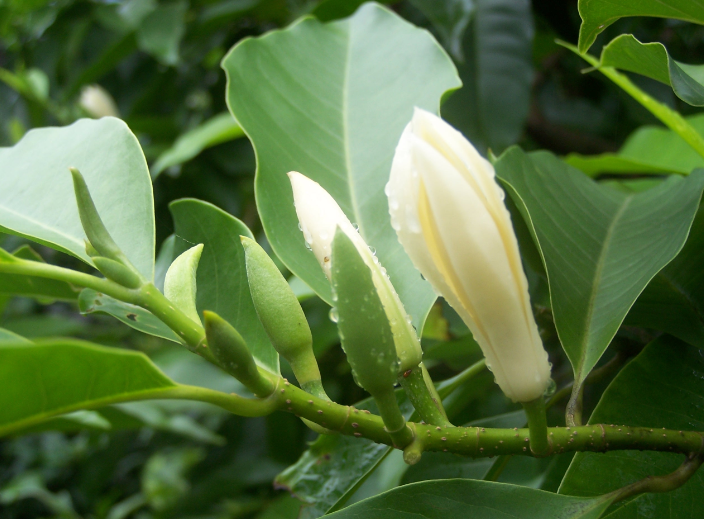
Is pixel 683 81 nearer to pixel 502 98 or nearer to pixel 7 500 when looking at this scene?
pixel 502 98

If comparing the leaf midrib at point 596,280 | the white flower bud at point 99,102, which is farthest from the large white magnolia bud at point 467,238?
the white flower bud at point 99,102

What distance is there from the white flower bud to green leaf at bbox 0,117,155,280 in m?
1.53

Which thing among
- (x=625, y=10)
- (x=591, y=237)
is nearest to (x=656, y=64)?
(x=625, y=10)

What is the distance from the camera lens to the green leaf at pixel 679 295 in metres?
0.52

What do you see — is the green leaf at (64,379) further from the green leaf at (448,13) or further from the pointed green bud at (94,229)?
the green leaf at (448,13)

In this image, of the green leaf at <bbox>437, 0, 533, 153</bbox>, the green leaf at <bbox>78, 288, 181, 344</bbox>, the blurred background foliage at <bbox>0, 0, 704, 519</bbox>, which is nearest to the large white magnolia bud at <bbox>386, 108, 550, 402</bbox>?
the green leaf at <bbox>78, 288, 181, 344</bbox>

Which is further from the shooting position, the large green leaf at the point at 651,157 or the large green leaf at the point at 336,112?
the large green leaf at the point at 651,157

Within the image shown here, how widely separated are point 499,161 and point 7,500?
230 cm

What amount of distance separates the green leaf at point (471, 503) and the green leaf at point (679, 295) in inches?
7.4

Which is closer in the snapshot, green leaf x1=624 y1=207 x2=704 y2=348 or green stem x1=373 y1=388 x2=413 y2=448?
green stem x1=373 y1=388 x2=413 y2=448

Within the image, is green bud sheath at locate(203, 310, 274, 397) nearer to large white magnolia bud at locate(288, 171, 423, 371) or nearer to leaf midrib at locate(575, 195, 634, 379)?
large white magnolia bud at locate(288, 171, 423, 371)

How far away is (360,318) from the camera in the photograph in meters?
0.32

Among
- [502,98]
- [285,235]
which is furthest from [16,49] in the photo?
[285,235]

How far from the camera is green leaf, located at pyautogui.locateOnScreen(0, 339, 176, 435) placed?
0.30 metres
